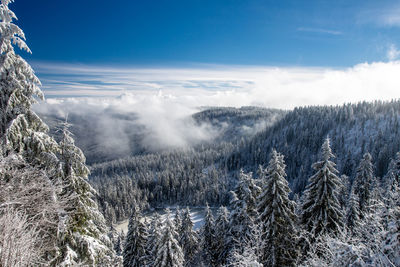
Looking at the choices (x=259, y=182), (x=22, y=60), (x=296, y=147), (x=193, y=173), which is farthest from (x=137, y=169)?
(x=22, y=60)

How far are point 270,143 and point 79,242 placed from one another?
600 ft

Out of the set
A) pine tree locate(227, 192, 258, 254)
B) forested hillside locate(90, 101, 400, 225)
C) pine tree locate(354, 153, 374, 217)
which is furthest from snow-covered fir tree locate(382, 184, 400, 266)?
forested hillside locate(90, 101, 400, 225)

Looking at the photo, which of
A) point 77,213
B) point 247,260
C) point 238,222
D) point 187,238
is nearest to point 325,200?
point 238,222

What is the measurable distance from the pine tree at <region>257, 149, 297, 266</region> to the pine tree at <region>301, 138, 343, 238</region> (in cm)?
192

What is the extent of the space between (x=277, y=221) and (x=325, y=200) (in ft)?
15.1

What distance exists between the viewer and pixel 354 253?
7.68 m

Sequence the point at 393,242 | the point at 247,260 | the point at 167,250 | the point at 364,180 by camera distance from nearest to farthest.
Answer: the point at 393,242 → the point at 247,260 → the point at 167,250 → the point at 364,180

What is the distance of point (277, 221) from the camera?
20.5 metres

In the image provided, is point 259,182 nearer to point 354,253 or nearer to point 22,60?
point 354,253

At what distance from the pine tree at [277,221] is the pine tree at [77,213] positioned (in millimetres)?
13999

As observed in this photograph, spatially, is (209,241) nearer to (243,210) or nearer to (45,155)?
(243,210)

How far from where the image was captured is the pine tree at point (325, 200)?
1958 centimetres

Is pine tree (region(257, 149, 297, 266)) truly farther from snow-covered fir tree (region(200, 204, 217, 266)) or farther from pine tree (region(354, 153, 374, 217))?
pine tree (region(354, 153, 374, 217))

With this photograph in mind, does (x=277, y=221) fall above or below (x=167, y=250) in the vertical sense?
above
